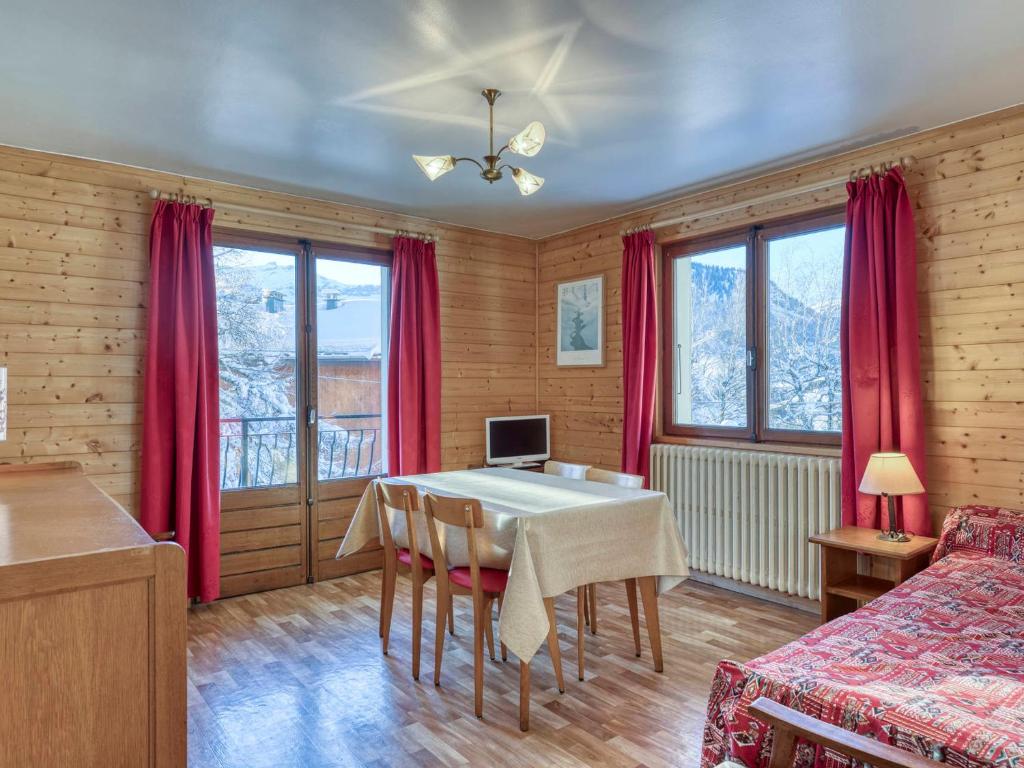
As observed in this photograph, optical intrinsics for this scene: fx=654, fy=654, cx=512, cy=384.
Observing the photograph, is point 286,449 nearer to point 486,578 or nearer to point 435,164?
point 486,578

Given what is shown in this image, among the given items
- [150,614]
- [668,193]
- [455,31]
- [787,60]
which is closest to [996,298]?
[787,60]

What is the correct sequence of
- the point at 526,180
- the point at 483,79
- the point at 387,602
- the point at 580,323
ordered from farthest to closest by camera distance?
1. the point at 580,323
2. the point at 387,602
3. the point at 526,180
4. the point at 483,79

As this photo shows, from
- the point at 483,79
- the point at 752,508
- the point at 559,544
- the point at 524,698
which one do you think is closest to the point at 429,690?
the point at 524,698

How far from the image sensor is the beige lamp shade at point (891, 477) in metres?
3.02

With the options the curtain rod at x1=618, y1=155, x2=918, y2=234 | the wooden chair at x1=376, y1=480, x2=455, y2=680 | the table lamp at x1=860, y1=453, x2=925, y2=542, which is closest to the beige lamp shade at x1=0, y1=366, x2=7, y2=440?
the wooden chair at x1=376, y1=480, x2=455, y2=680

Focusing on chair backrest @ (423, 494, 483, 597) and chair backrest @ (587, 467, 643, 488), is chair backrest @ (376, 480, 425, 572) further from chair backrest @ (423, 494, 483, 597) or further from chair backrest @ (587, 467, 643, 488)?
chair backrest @ (587, 467, 643, 488)

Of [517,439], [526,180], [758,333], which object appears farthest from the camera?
[517,439]

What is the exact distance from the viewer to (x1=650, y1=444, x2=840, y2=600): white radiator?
3660mm

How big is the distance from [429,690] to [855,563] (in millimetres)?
2285

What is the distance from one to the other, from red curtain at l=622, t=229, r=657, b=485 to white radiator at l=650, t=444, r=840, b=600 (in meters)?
0.13

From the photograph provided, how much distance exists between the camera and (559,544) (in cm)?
261

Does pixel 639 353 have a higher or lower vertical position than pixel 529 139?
lower

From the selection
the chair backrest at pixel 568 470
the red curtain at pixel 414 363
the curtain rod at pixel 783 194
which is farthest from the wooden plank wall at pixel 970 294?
the red curtain at pixel 414 363

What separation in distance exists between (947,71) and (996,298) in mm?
1088
